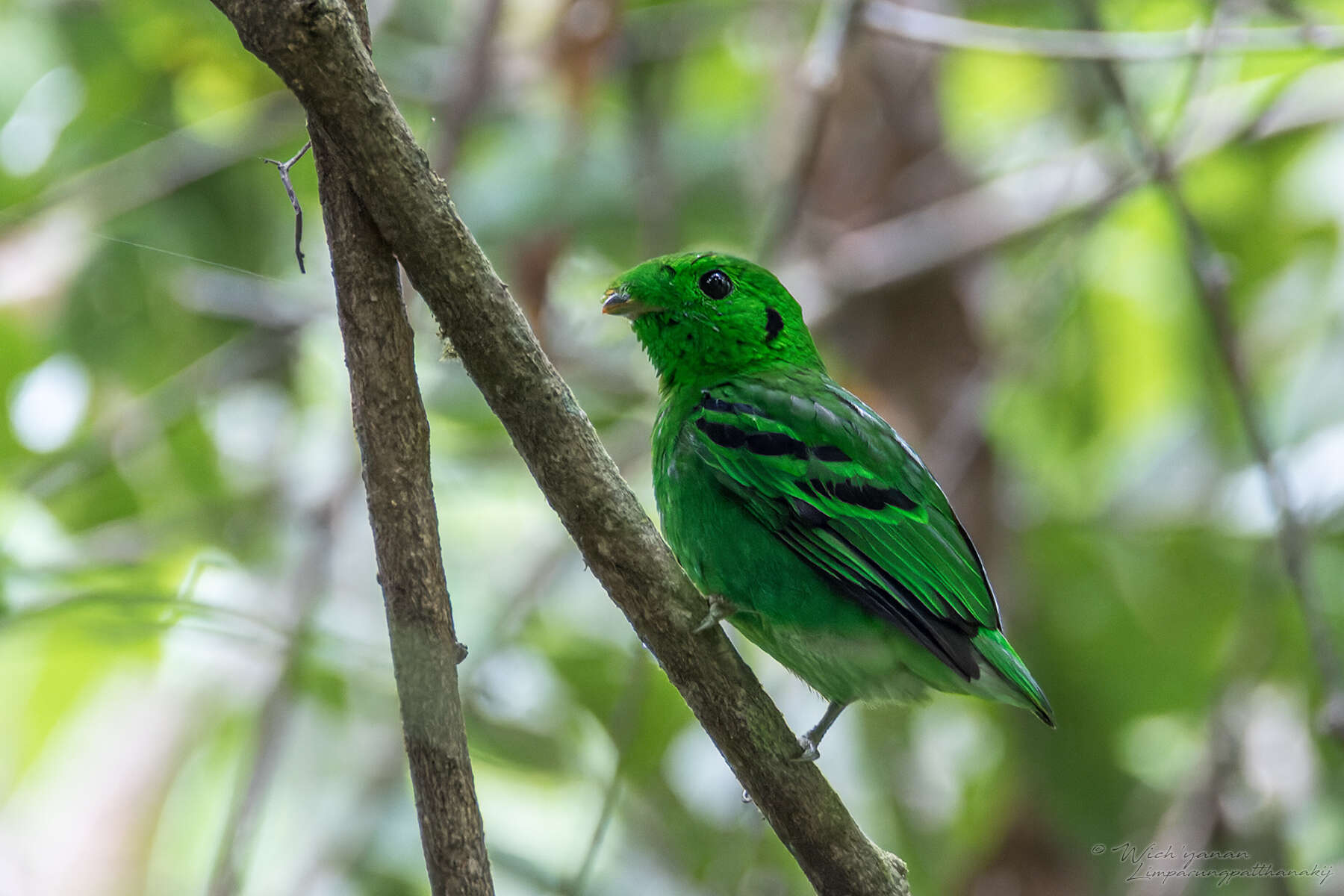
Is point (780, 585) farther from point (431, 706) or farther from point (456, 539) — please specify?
point (456, 539)

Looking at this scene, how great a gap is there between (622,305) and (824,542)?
845 mm

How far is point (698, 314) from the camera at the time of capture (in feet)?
11.1

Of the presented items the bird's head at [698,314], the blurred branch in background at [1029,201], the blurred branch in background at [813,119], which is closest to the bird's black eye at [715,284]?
the bird's head at [698,314]

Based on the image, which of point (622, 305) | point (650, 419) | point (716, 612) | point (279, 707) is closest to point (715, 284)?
point (622, 305)

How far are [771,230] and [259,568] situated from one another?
2450mm

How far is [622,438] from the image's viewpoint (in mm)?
5438

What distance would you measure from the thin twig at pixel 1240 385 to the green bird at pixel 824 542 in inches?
50.7

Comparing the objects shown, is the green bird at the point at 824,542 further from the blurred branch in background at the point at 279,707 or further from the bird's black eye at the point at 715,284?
the blurred branch in background at the point at 279,707

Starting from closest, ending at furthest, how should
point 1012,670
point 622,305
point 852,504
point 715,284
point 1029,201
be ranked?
point 1012,670 → point 852,504 → point 622,305 → point 715,284 → point 1029,201

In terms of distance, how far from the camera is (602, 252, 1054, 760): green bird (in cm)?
287

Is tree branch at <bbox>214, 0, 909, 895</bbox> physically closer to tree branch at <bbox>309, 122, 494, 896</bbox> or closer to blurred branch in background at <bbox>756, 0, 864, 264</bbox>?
tree branch at <bbox>309, 122, 494, 896</bbox>

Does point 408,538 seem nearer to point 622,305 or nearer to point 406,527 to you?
point 406,527

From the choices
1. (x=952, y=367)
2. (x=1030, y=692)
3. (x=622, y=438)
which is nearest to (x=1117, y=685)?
(x=952, y=367)

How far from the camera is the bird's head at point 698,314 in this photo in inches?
132
